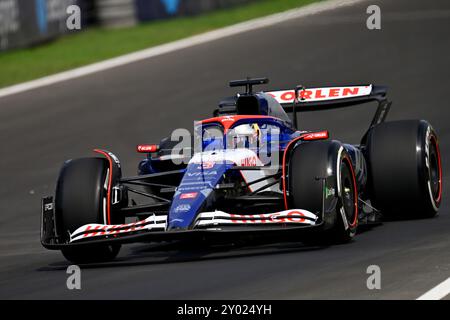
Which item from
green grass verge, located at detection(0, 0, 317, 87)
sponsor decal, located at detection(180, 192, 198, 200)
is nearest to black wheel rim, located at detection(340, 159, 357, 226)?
sponsor decal, located at detection(180, 192, 198, 200)

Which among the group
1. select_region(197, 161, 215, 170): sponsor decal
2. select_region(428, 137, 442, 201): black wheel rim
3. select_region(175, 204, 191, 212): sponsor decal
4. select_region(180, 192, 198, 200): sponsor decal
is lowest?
select_region(428, 137, 442, 201): black wheel rim

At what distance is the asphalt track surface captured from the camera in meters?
8.00

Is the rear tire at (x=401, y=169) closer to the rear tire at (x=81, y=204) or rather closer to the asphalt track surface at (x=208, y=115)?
the asphalt track surface at (x=208, y=115)

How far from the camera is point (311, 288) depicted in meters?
7.53

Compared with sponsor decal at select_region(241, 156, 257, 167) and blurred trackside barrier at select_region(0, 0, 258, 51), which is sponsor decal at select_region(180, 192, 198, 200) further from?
blurred trackside barrier at select_region(0, 0, 258, 51)

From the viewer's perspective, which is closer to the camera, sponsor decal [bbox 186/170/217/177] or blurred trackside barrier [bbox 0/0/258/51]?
sponsor decal [bbox 186/170/217/177]

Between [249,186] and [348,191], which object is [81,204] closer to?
[249,186]

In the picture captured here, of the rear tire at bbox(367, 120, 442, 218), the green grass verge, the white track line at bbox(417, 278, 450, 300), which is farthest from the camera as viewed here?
the green grass verge

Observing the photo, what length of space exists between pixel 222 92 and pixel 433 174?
25.0 feet

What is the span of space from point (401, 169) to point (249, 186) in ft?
4.80

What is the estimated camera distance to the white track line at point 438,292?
6.94 metres

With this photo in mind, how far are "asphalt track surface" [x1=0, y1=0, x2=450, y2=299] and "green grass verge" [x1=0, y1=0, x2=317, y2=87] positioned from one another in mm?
1353

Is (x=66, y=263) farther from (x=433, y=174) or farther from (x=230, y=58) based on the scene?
(x=230, y=58)

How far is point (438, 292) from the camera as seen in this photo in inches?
279
